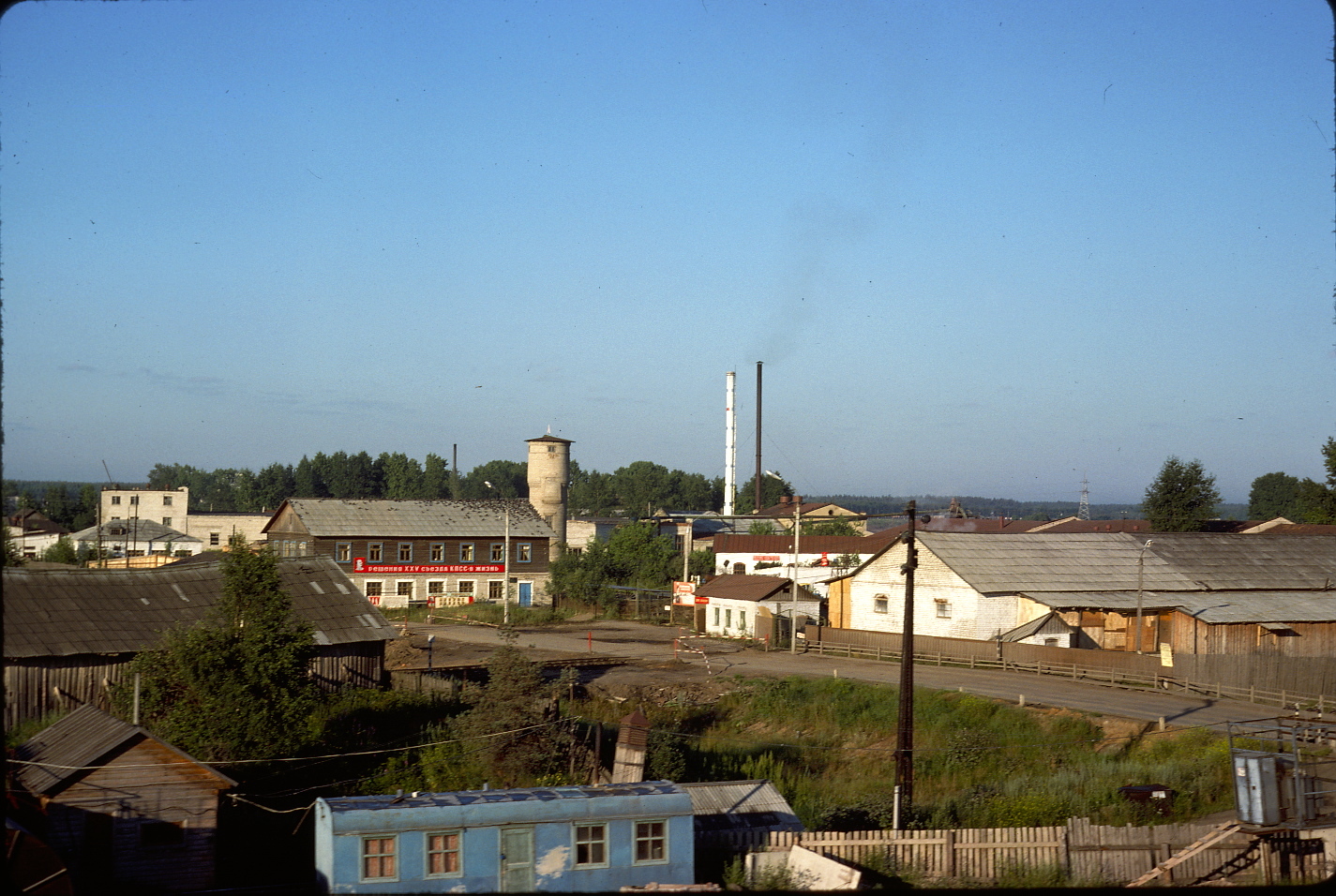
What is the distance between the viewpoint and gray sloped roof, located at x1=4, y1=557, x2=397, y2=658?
26719 mm

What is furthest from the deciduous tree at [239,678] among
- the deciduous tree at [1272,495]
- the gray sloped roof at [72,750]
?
the deciduous tree at [1272,495]

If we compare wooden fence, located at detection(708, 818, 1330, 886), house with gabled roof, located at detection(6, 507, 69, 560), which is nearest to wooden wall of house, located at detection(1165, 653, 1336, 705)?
wooden fence, located at detection(708, 818, 1330, 886)

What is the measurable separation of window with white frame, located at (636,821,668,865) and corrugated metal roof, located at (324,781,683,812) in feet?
1.74

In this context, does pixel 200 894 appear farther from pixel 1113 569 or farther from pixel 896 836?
pixel 1113 569

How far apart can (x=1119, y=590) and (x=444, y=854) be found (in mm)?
33726

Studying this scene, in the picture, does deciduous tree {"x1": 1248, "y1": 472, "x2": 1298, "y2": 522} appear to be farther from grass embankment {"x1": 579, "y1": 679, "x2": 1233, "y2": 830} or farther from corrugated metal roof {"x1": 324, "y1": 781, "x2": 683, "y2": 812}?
corrugated metal roof {"x1": 324, "y1": 781, "x2": 683, "y2": 812}

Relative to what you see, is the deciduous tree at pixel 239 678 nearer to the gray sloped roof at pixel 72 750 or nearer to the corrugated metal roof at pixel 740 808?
the gray sloped roof at pixel 72 750

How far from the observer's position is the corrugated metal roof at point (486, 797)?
16594mm

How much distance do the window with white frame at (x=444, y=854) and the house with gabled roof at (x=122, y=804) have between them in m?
4.74

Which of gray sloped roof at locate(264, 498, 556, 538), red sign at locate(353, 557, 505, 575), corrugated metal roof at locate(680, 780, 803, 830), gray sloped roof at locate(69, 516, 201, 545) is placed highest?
gray sloped roof at locate(264, 498, 556, 538)

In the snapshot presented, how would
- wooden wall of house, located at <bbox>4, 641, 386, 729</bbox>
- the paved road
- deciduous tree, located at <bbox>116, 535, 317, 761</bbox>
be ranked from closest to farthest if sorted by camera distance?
1. deciduous tree, located at <bbox>116, 535, 317, 761</bbox>
2. wooden wall of house, located at <bbox>4, 641, 386, 729</bbox>
3. the paved road

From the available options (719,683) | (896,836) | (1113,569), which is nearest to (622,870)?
(896,836)

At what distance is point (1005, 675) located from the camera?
37406mm

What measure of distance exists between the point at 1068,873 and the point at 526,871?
30.1 ft
